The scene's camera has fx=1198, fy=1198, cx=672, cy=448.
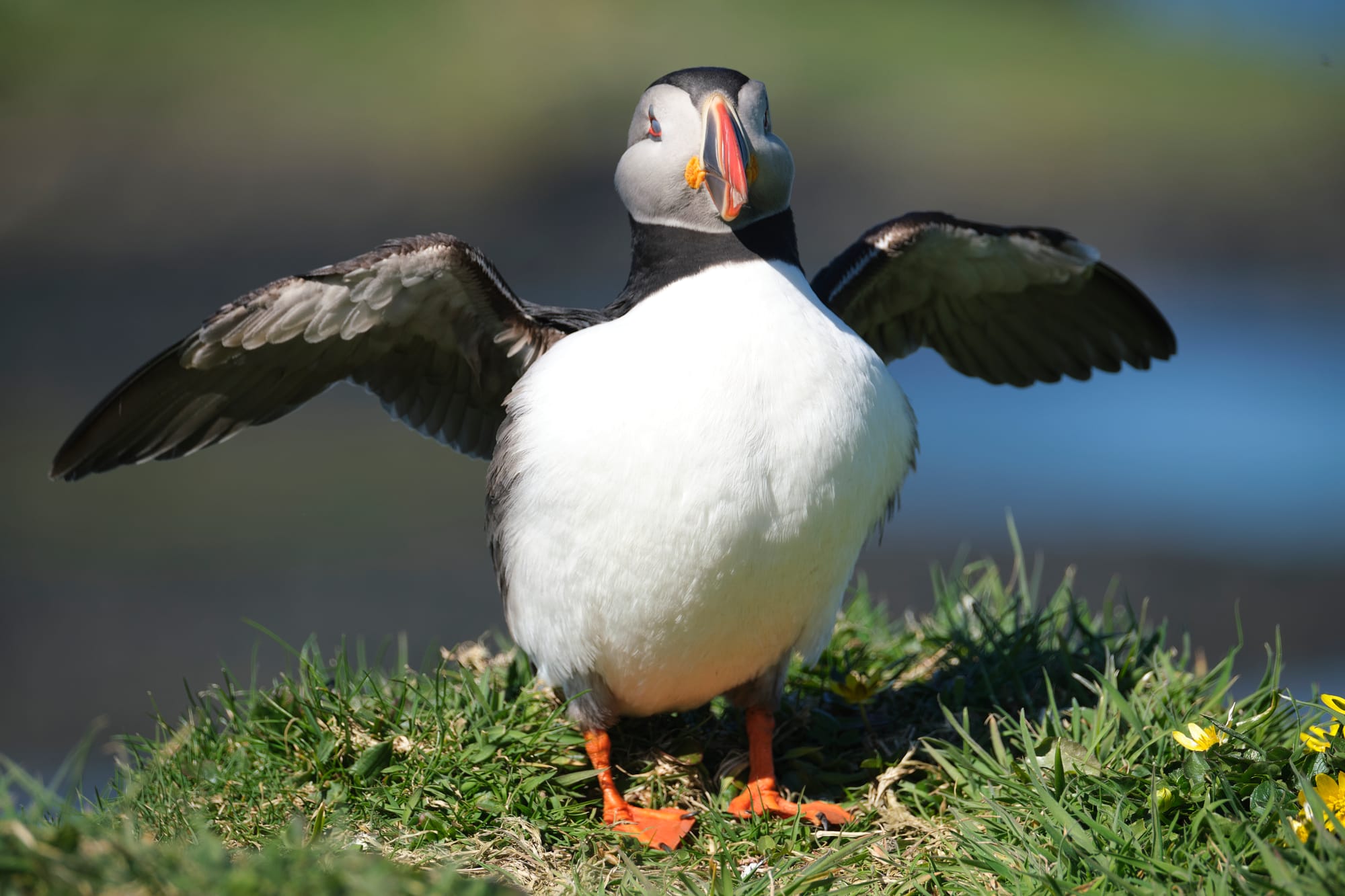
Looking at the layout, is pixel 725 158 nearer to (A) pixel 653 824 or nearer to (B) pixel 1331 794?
(A) pixel 653 824

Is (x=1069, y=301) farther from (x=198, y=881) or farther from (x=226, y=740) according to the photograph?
(x=198, y=881)

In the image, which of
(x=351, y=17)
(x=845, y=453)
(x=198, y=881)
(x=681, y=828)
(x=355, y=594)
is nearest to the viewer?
(x=198, y=881)

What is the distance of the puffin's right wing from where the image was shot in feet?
13.0

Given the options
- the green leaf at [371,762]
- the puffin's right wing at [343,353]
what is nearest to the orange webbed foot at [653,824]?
the green leaf at [371,762]

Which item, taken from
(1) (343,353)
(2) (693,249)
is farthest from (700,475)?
(1) (343,353)

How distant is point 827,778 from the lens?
4.35 meters

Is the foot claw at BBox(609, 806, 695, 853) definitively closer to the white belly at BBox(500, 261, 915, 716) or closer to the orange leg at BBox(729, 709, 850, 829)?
the orange leg at BBox(729, 709, 850, 829)

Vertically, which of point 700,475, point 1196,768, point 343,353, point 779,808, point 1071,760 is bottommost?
point 779,808

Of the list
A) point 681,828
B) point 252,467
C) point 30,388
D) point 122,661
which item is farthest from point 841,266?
point 30,388

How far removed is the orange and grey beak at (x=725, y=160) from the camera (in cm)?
361

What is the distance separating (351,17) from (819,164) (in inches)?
291

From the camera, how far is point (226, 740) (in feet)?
14.0

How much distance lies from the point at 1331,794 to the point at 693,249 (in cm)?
238

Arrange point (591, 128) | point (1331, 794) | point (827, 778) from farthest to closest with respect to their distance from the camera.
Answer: point (591, 128) → point (827, 778) → point (1331, 794)
